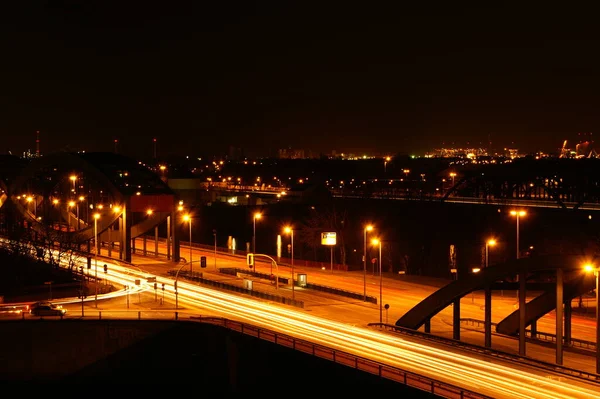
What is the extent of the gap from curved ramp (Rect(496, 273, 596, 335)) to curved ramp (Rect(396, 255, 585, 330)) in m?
2.70

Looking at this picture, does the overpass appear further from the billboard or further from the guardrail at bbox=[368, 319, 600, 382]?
the billboard

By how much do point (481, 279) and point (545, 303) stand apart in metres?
3.35

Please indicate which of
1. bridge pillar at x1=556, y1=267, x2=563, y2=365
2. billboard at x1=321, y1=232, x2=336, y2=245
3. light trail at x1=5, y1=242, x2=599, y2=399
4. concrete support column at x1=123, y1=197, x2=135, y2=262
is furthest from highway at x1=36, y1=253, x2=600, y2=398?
concrete support column at x1=123, y1=197, x2=135, y2=262

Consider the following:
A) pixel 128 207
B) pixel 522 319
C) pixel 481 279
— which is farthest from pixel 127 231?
pixel 522 319

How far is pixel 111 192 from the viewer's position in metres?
71.8

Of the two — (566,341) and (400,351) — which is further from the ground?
(400,351)

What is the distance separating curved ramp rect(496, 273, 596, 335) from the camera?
33.8m

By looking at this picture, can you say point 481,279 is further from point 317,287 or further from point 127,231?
point 127,231

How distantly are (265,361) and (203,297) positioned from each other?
1567 centimetres

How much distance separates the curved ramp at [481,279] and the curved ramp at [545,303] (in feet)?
8.86

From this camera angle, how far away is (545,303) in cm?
3516

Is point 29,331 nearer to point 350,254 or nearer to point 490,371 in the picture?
point 490,371

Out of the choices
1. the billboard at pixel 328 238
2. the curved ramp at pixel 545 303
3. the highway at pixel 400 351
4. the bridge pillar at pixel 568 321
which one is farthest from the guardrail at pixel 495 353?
the billboard at pixel 328 238

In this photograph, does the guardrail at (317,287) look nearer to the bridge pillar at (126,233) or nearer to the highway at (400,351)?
the highway at (400,351)
